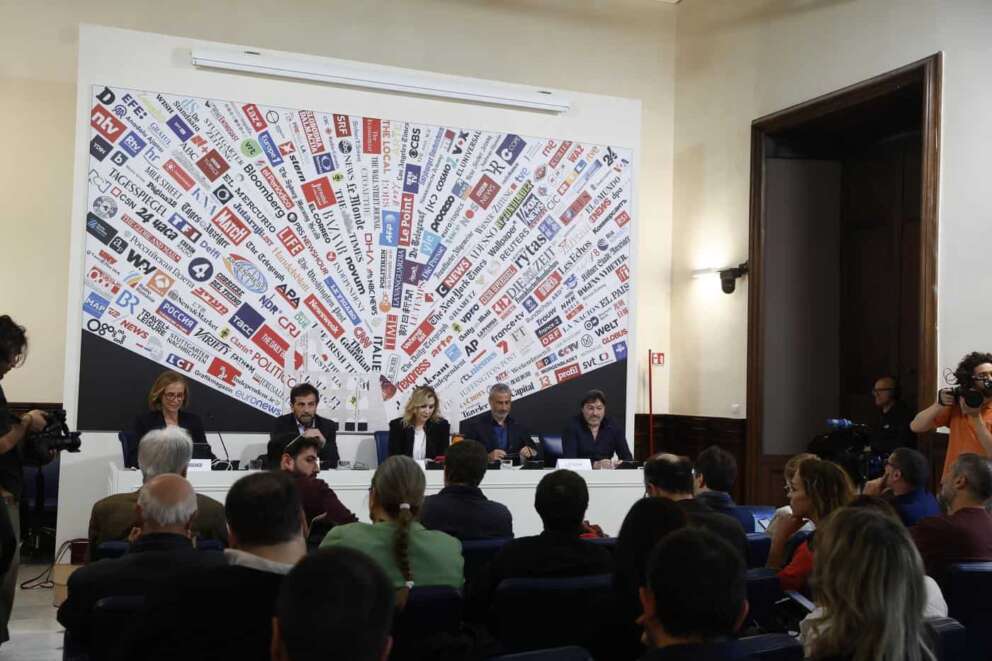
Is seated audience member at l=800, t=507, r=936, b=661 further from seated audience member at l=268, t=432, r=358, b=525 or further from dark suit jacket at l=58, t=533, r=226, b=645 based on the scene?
seated audience member at l=268, t=432, r=358, b=525

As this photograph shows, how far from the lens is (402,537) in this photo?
106 inches

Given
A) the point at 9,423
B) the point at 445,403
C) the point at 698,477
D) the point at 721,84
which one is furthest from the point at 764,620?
the point at 721,84

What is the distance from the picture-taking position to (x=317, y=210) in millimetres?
6754

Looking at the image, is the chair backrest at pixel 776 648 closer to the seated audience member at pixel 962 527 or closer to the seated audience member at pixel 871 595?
the seated audience member at pixel 871 595

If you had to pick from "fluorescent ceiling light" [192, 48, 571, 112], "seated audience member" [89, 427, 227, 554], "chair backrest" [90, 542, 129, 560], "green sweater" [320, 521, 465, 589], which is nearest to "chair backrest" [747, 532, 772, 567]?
"green sweater" [320, 521, 465, 589]

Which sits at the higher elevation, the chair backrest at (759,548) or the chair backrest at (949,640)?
the chair backrest at (949,640)

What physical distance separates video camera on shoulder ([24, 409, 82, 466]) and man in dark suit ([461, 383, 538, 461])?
110 inches

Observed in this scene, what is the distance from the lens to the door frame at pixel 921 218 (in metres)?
5.96

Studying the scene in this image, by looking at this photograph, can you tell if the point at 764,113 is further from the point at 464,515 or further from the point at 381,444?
Answer: the point at 464,515

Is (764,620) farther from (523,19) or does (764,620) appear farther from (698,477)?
(523,19)

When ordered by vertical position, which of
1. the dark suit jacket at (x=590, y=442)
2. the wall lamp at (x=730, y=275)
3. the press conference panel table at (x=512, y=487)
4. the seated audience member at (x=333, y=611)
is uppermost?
the wall lamp at (x=730, y=275)

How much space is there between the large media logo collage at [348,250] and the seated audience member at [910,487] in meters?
3.86

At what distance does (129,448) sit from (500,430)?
2.33 meters

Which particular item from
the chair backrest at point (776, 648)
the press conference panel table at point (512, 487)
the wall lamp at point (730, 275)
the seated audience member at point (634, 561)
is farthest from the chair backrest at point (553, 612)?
the wall lamp at point (730, 275)
